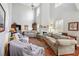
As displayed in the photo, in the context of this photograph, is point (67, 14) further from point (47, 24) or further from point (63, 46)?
point (63, 46)

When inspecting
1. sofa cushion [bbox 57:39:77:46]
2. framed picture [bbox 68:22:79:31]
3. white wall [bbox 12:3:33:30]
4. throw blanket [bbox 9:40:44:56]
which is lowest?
throw blanket [bbox 9:40:44:56]

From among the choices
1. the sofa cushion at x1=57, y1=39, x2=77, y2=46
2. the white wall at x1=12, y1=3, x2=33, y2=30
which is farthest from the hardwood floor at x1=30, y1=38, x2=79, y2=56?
the white wall at x1=12, y1=3, x2=33, y2=30

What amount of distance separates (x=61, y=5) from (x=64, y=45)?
0.78 meters

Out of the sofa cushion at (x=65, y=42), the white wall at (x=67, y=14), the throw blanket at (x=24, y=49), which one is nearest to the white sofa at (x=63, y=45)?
the sofa cushion at (x=65, y=42)

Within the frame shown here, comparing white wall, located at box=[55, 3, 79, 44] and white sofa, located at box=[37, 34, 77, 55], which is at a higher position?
white wall, located at box=[55, 3, 79, 44]

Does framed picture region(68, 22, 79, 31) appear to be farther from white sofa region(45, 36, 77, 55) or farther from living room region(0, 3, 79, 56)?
white sofa region(45, 36, 77, 55)

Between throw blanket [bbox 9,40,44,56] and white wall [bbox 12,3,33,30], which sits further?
white wall [bbox 12,3,33,30]

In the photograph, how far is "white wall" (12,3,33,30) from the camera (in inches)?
86.0

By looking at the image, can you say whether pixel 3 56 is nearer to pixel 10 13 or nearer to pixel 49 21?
pixel 10 13

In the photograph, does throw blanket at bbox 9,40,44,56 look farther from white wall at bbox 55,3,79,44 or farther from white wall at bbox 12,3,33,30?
white wall at bbox 55,3,79,44

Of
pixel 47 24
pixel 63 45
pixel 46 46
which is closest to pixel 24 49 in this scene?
pixel 46 46

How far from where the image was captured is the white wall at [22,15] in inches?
86.0

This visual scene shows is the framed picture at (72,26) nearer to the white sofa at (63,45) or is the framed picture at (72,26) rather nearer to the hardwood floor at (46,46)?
the white sofa at (63,45)

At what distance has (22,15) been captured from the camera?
2.25 metres
